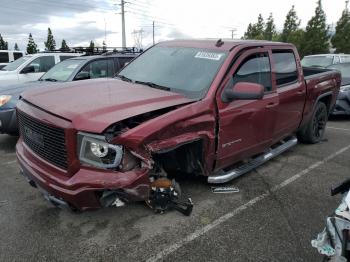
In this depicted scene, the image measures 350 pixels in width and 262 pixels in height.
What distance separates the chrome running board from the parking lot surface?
0.23 m

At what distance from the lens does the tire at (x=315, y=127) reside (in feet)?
21.1

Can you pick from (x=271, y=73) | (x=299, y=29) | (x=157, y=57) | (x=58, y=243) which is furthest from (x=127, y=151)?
(x=299, y=29)

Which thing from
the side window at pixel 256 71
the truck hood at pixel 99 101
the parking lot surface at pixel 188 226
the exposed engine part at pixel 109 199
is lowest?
the parking lot surface at pixel 188 226

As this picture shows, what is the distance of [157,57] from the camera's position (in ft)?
15.2

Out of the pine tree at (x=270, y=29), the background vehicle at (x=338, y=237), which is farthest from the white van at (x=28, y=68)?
the pine tree at (x=270, y=29)

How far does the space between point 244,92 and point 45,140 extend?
80.2 inches

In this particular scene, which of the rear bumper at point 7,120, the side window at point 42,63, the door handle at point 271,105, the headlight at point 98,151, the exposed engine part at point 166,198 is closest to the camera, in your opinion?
the headlight at point 98,151

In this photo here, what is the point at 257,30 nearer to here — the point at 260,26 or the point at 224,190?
the point at 260,26

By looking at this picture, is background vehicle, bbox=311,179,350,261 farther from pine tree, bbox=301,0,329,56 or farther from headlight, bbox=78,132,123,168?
A: pine tree, bbox=301,0,329,56

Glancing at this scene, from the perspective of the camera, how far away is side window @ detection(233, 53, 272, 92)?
4133 mm

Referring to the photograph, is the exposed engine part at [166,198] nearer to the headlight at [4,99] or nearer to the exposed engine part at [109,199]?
the exposed engine part at [109,199]

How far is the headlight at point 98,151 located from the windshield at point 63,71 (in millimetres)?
4612

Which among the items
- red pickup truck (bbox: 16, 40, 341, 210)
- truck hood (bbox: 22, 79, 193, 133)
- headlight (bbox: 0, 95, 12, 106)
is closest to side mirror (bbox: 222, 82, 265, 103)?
red pickup truck (bbox: 16, 40, 341, 210)

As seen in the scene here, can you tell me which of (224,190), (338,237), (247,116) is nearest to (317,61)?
(247,116)
